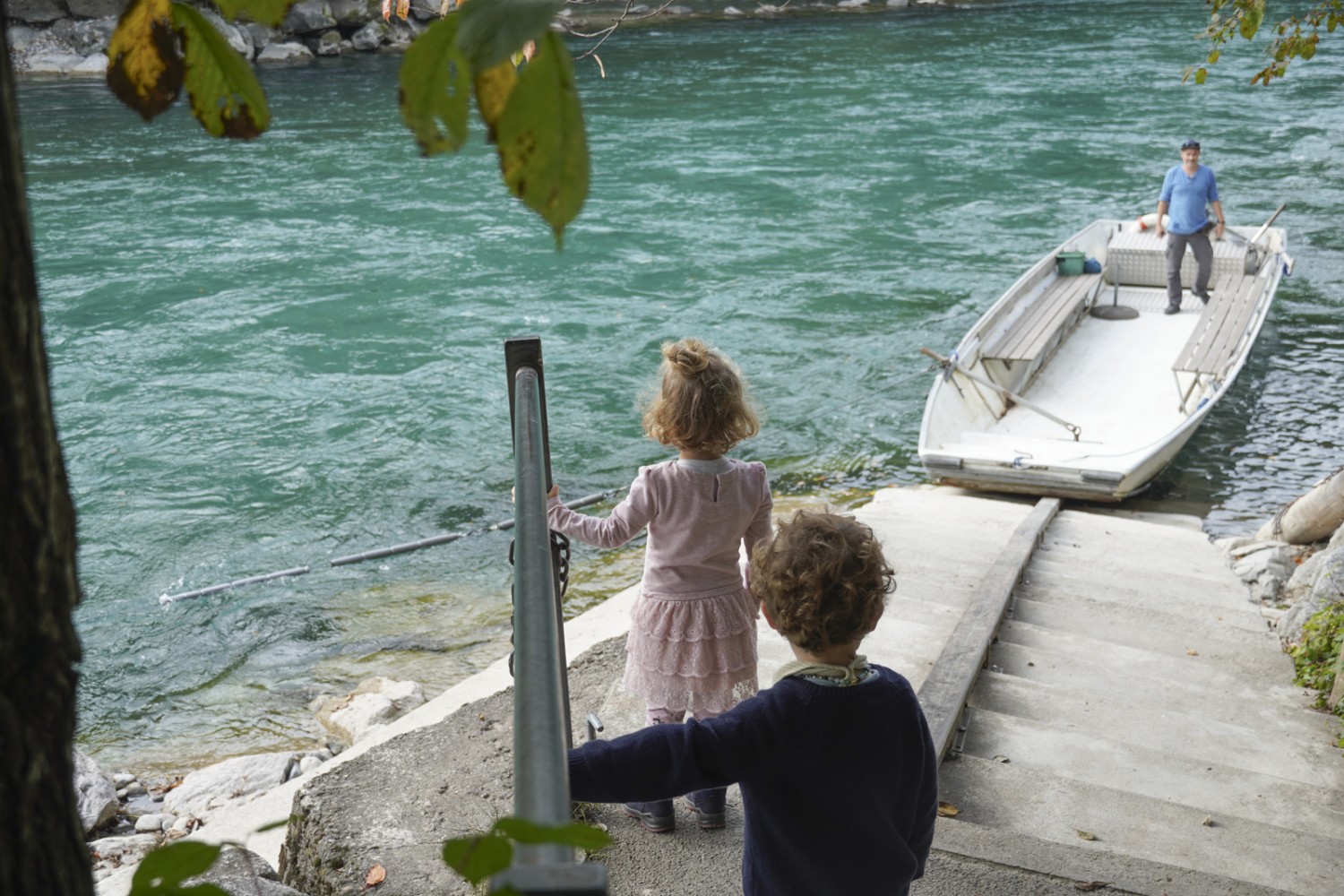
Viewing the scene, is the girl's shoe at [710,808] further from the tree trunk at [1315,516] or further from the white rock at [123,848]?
the tree trunk at [1315,516]

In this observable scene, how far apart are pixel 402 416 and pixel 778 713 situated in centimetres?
1011

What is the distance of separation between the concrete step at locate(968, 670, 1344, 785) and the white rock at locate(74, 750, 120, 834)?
12.0 ft

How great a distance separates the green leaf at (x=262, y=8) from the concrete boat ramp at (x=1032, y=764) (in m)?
2.59

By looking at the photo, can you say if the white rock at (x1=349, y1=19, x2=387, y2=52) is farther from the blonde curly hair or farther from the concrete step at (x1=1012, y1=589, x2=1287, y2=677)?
the blonde curly hair

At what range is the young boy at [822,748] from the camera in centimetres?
209

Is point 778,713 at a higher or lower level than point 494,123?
lower

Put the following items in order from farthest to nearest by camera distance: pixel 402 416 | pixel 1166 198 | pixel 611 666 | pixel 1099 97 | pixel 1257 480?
pixel 1099 97, pixel 1166 198, pixel 402 416, pixel 1257 480, pixel 611 666

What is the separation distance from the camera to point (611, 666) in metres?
4.57

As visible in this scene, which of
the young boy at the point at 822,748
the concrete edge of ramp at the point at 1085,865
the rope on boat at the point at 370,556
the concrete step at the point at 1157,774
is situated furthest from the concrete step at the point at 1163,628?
the young boy at the point at 822,748

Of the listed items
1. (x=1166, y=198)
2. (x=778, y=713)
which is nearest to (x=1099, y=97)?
(x=1166, y=198)

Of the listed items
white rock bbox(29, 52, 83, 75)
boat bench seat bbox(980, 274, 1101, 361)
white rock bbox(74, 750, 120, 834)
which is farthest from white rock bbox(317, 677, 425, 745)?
white rock bbox(29, 52, 83, 75)

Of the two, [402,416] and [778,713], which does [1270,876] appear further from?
[402,416]

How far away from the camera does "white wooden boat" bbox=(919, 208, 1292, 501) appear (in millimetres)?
9234

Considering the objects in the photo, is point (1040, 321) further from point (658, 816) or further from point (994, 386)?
point (658, 816)
